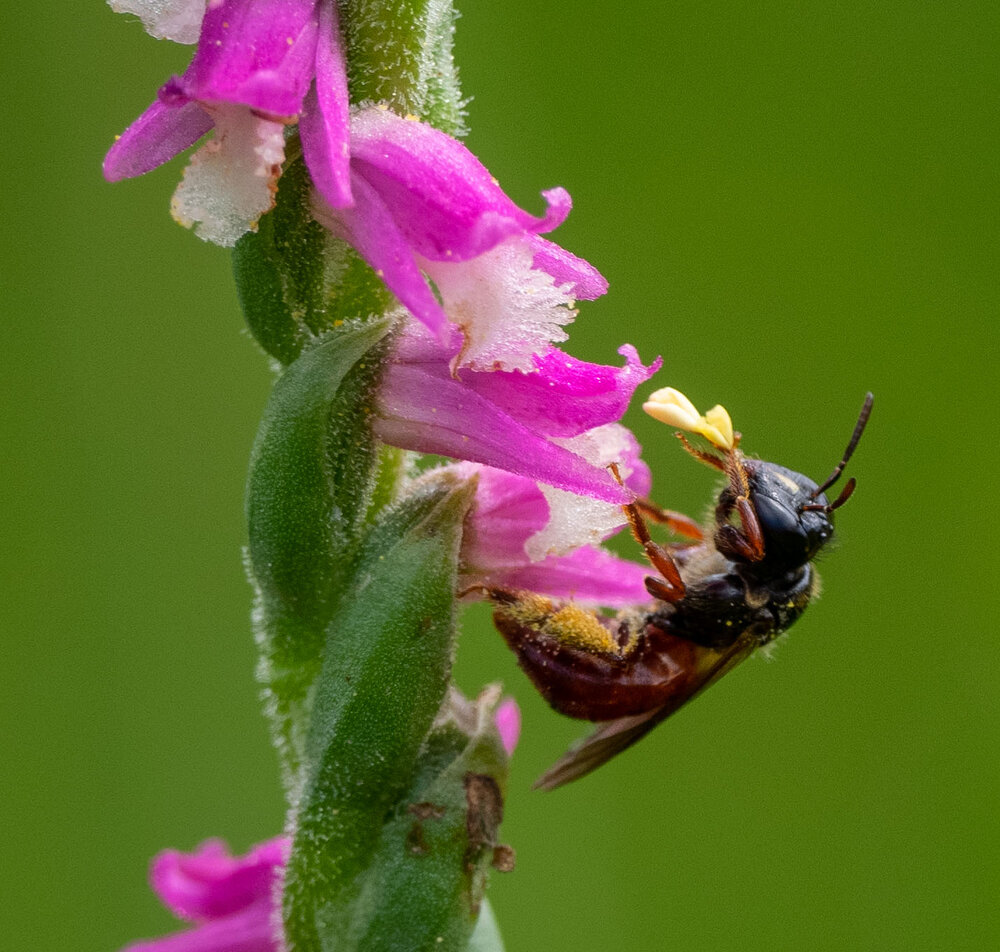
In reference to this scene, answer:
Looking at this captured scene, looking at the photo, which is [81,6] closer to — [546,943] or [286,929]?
[546,943]

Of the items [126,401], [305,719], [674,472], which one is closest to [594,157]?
[674,472]

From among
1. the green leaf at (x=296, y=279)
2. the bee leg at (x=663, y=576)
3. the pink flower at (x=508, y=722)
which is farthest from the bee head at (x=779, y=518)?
the green leaf at (x=296, y=279)

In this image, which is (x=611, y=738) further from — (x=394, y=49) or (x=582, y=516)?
(x=394, y=49)

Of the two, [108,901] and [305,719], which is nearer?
[305,719]

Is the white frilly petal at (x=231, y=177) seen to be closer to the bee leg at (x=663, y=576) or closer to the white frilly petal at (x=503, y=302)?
the white frilly petal at (x=503, y=302)

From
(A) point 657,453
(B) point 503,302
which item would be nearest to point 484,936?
(B) point 503,302

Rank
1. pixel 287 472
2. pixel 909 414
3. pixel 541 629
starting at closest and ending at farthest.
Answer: pixel 287 472 → pixel 541 629 → pixel 909 414

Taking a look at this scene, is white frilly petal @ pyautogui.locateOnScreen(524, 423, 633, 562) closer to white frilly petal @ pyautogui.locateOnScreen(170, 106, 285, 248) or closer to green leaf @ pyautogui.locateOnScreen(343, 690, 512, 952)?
green leaf @ pyautogui.locateOnScreen(343, 690, 512, 952)
